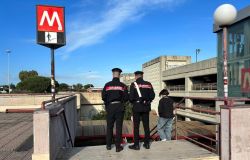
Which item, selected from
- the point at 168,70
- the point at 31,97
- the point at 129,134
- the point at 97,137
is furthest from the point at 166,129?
the point at 168,70

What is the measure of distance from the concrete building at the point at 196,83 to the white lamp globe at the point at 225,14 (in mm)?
26025

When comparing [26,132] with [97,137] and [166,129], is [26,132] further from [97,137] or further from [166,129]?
[97,137]

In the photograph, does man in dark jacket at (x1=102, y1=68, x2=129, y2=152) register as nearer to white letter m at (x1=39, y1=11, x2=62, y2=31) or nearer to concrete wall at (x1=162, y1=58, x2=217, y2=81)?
white letter m at (x1=39, y1=11, x2=62, y2=31)

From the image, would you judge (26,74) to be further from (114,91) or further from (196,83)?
(114,91)

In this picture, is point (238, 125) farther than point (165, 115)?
No

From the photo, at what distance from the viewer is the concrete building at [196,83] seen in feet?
124

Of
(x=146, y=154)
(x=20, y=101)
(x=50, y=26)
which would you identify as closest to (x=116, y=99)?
(x=146, y=154)

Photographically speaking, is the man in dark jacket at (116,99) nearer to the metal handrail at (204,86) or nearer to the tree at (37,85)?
the metal handrail at (204,86)

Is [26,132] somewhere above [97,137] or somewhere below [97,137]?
above

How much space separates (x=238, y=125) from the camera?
6062 millimetres

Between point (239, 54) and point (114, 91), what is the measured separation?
13883mm

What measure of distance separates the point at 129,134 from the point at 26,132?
8657 millimetres

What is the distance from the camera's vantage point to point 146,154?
6609 mm

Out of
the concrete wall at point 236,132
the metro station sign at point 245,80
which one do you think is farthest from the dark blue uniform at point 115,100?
the metro station sign at point 245,80
